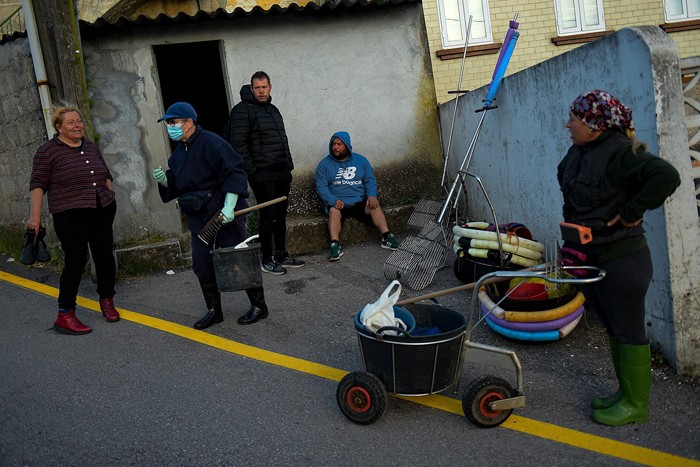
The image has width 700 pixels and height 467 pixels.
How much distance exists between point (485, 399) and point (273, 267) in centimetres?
399

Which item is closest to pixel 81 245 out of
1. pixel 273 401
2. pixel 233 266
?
pixel 233 266

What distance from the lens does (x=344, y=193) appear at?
7961 millimetres

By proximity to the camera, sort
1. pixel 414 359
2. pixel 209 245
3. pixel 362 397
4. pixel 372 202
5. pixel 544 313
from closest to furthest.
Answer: pixel 414 359 < pixel 362 397 < pixel 544 313 < pixel 209 245 < pixel 372 202

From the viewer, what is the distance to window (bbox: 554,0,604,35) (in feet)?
39.5

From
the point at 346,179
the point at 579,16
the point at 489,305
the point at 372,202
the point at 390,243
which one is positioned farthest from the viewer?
the point at 579,16

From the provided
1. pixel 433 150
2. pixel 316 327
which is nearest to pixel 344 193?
pixel 433 150

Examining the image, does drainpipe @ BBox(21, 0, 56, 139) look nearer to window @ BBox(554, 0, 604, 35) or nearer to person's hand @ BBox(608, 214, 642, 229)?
person's hand @ BBox(608, 214, 642, 229)

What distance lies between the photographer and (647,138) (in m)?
4.00

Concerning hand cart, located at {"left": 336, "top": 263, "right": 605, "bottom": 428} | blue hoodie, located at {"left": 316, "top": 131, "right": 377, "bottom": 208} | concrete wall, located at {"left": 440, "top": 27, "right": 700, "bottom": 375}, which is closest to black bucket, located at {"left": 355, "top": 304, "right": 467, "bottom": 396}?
hand cart, located at {"left": 336, "top": 263, "right": 605, "bottom": 428}

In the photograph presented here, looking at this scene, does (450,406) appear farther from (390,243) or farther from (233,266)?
(390,243)

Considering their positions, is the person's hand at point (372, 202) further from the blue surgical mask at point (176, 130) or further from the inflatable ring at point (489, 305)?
the blue surgical mask at point (176, 130)

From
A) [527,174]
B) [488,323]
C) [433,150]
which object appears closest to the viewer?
[488,323]

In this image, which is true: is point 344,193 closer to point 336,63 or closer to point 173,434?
point 336,63

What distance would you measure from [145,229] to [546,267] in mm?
5572
